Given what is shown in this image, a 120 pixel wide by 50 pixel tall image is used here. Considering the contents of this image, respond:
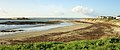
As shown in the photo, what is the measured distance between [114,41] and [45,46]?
18.2ft

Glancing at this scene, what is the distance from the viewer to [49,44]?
1734cm

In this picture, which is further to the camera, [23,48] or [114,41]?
[114,41]

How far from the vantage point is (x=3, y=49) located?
1590 cm

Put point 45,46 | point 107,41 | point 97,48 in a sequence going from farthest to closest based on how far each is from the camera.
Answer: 1. point 107,41
2. point 45,46
3. point 97,48

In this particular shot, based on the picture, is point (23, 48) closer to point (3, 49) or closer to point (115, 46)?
point (3, 49)

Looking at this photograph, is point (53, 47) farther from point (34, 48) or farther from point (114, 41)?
point (114, 41)

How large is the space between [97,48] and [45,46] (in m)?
3.49

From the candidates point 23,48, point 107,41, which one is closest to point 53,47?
point 23,48

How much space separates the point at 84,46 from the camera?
1631cm

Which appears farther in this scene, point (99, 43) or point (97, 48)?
point (99, 43)

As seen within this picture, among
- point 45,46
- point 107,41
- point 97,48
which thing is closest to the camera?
point 97,48

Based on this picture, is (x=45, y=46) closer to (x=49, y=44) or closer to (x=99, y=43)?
(x=49, y=44)

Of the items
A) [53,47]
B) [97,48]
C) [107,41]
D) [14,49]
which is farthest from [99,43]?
[14,49]

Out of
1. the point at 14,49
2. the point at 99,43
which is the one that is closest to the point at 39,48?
the point at 14,49
